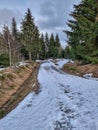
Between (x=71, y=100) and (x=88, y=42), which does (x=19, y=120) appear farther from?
(x=88, y=42)

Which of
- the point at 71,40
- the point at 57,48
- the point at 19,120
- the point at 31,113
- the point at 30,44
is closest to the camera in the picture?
the point at 19,120

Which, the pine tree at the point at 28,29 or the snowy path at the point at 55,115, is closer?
the snowy path at the point at 55,115

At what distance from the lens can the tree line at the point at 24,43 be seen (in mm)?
42219

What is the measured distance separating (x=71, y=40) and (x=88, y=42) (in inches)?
247

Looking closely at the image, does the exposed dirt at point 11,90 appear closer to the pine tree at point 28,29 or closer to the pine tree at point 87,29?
the pine tree at point 87,29

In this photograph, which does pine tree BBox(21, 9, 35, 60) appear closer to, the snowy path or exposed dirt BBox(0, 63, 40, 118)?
exposed dirt BBox(0, 63, 40, 118)

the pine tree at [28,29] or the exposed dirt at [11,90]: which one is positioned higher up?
the pine tree at [28,29]

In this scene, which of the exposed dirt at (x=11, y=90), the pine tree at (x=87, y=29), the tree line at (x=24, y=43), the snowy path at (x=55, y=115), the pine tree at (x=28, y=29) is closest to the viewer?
the snowy path at (x=55, y=115)

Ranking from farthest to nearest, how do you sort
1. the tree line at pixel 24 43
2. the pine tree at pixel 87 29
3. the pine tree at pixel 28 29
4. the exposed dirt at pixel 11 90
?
the pine tree at pixel 28 29 → the tree line at pixel 24 43 → the pine tree at pixel 87 29 → the exposed dirt at pixel 11 90

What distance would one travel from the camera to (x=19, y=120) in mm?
9039

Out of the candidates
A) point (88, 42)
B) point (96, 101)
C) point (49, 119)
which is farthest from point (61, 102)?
point (88, 42)

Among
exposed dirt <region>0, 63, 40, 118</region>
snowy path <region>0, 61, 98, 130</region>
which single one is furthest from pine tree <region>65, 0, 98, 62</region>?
snowy path <region>0, 61, 98, 130</region>

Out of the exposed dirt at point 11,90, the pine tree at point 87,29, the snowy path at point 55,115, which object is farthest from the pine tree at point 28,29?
the snowy path at point 55,115

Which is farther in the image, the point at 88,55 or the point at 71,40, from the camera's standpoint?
the point at 71,40
